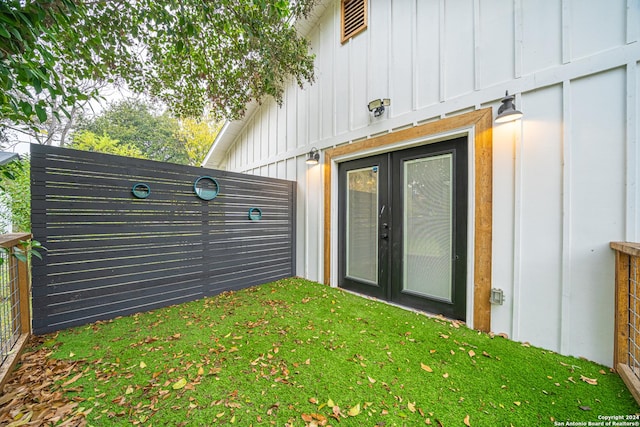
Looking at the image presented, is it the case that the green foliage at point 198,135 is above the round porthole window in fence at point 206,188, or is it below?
above

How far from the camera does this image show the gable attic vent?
384 cm

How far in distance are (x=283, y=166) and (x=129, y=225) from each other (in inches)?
121

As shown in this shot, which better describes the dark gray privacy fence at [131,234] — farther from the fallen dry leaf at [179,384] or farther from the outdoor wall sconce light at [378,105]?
the outdoor wall sconce light at [378,105]

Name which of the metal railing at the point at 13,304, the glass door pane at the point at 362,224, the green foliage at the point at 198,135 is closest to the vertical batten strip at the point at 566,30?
the glass door pane at the point at 362,224

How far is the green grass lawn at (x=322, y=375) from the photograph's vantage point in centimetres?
148

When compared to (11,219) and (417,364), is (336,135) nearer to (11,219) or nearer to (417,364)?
(417,364)

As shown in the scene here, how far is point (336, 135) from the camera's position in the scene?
13.4 feet

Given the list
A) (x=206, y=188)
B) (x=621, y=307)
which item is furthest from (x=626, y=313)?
(x=206, y=188)

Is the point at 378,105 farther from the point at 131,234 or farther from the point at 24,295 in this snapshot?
the point at 24,295

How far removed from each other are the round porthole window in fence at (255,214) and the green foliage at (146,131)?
13028 mm

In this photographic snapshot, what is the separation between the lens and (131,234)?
2896 mm

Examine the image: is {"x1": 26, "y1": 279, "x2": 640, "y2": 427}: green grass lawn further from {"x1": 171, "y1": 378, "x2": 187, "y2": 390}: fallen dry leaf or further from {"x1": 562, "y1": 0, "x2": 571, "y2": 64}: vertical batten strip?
{"x1": 562, "y1": 0, "x2": 571, "y2": 64}: vertical batten strip

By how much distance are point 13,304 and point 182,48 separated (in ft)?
9.82

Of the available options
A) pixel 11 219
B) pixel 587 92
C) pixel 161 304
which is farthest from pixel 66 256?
pixel 587 92
